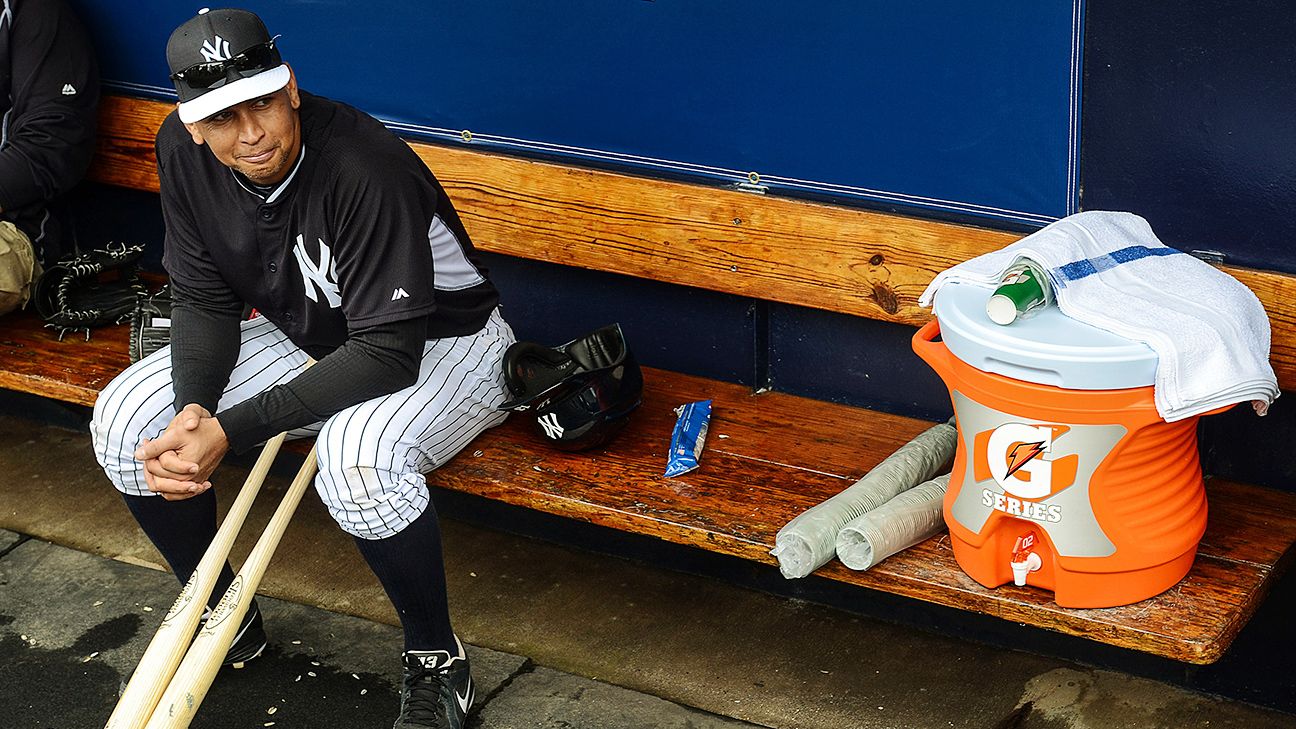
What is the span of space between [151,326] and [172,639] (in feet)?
3.55

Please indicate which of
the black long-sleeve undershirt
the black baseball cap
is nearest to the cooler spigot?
the black long-sleeve undershirt

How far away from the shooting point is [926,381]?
11.1 ft

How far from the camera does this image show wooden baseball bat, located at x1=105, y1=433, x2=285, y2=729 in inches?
109

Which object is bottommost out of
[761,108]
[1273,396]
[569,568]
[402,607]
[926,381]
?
[569,568]

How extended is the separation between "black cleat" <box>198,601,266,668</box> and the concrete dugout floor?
0.18 ft

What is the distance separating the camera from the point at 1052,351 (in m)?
2.43

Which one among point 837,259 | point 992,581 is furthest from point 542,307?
point 992,581

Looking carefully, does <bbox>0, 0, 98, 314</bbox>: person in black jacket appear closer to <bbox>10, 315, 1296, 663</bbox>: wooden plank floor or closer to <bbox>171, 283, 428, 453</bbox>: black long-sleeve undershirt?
<bbox>10, 315, 1296, 663</bbox>: wooden plank floor

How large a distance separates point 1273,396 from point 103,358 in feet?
9.32

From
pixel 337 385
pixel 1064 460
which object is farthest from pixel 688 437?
pixel 1064 460

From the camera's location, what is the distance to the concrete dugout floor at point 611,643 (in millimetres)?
3188

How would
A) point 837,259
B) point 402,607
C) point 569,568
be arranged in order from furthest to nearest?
point 569,568
point 837,259
point 402,607

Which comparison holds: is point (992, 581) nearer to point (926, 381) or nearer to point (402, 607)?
point (926, 381)

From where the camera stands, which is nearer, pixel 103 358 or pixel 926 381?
pixel 926 381
